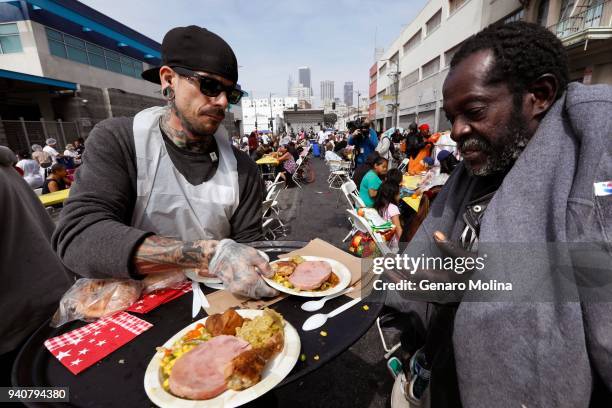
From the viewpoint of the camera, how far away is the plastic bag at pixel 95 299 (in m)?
1.23

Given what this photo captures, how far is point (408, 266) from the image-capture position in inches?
61.5

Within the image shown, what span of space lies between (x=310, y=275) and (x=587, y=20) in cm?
1669

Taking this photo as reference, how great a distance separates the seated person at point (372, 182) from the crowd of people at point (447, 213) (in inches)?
128

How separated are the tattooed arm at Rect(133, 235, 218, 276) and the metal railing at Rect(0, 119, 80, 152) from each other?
1642 centimetres

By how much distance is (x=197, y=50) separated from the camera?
1503 mm

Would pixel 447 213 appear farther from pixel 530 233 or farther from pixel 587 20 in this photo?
pixel 587 20

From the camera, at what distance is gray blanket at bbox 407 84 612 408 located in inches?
36.3

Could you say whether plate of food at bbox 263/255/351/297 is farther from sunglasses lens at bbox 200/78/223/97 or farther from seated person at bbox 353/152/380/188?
seated person at bbox 353/152/380/188

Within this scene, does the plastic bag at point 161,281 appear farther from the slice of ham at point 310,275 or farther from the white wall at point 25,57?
the white wall at point 25,57

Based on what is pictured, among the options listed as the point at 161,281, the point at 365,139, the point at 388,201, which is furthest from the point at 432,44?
the point at 161,281

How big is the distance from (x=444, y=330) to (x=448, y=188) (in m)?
0.81

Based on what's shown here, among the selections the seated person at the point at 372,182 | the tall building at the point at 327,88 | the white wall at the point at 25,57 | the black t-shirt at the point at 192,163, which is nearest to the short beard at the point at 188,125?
the black t-shirt at the point at 192,163

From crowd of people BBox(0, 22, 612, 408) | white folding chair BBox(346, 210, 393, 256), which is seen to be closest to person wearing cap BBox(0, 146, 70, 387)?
crowd of people BBox(0, 22, 612, 408)

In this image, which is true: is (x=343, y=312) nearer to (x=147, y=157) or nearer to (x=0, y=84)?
(x=147, y=157)
